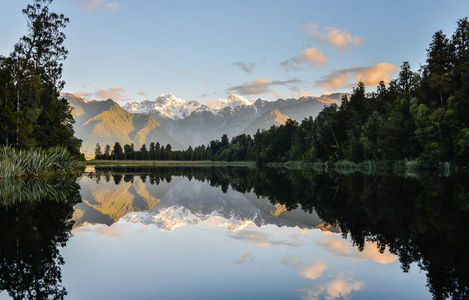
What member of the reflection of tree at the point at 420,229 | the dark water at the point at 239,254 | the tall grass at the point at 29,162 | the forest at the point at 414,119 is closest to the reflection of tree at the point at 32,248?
the dark water at the point at 239,254

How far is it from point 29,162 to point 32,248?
24.4m

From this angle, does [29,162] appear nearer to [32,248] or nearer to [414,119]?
[32,248]

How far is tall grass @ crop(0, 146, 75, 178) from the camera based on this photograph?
88.7 feet

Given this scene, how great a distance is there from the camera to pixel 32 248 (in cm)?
888

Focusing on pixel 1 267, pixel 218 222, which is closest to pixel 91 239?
pixel 1 267

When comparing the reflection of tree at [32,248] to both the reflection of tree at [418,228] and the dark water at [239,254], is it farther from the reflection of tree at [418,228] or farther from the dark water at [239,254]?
the reflection of tree at [418,228]

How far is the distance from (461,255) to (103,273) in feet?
27.0

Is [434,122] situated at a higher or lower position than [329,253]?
higher

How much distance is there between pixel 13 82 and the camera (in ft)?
110

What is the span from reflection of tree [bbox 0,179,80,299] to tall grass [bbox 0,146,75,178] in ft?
43.5

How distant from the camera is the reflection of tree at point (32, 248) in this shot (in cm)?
634

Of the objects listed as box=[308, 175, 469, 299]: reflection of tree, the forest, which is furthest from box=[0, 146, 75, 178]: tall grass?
the forest

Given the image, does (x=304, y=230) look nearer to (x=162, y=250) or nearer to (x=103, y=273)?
(x=162, y=250)

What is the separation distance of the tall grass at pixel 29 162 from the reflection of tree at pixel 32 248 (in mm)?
13273
